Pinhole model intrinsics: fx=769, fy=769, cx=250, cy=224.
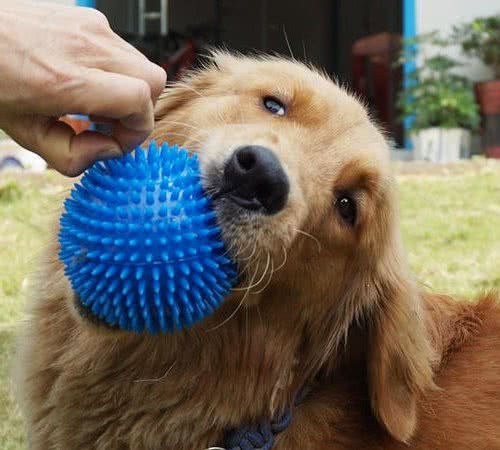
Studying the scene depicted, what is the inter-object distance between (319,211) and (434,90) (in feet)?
29.5

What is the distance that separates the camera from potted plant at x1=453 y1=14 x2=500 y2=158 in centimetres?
1066

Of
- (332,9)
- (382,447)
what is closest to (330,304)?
(382,447)

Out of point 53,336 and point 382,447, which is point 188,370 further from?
point 382,447

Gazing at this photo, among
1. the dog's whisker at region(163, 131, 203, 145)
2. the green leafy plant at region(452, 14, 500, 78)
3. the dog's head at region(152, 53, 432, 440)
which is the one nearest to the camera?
the dog's head at region(152, 53, 432, 440)

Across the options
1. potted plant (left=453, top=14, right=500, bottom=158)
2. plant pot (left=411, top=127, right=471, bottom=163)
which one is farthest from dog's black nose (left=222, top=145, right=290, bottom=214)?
potted plant (left=453, top=14, right=500, bottom=158)

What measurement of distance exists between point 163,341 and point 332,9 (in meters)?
14.7

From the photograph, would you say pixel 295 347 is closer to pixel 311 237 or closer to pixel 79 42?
pixel 311 237

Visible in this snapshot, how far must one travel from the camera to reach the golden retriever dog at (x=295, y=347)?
2.27m

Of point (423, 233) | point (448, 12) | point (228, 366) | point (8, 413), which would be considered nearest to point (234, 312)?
point (228, 366)

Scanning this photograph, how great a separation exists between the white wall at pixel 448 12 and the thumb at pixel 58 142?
1070 cm

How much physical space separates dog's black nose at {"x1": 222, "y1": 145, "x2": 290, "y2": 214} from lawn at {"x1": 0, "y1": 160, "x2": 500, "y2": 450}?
2.82ft

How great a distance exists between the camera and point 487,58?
11039 millimetres

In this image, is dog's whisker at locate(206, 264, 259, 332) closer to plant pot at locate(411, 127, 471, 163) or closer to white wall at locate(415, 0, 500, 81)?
plant pot at locate(411, 127, 471, 163)

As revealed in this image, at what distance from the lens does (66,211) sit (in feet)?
5.97
